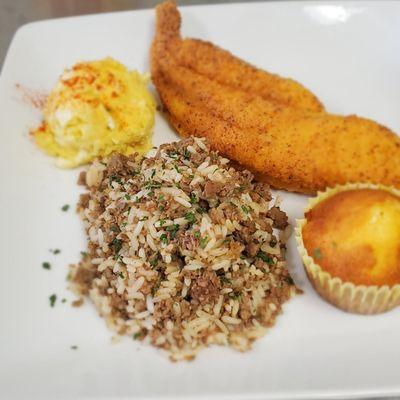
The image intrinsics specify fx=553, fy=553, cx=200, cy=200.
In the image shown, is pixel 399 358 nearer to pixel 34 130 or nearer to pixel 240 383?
pixel 240 383

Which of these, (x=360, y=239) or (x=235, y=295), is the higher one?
(x=360, y=239)

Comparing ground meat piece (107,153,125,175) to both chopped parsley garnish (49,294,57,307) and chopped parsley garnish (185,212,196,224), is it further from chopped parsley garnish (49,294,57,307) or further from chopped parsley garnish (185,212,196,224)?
chopped parsley garnish (49,294,57,307)

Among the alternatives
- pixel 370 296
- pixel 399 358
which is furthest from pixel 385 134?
pixel 399 358

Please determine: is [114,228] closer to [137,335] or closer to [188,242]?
[188,242]

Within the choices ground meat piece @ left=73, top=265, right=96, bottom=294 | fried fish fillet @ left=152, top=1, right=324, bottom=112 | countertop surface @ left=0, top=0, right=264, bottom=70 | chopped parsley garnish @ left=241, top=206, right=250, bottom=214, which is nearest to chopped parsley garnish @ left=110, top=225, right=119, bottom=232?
ground meat piece @ left=73, top=265, right=96, bottom=294

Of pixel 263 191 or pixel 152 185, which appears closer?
pixel 152 185

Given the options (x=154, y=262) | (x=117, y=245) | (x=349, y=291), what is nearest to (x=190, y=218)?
(x=154, y=262)

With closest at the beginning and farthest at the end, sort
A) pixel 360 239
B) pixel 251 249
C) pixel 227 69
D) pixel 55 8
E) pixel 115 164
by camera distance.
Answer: pixel 360 239, pixel 251 249, pixel 115 164, pixel 227 69, pixel 55 8
